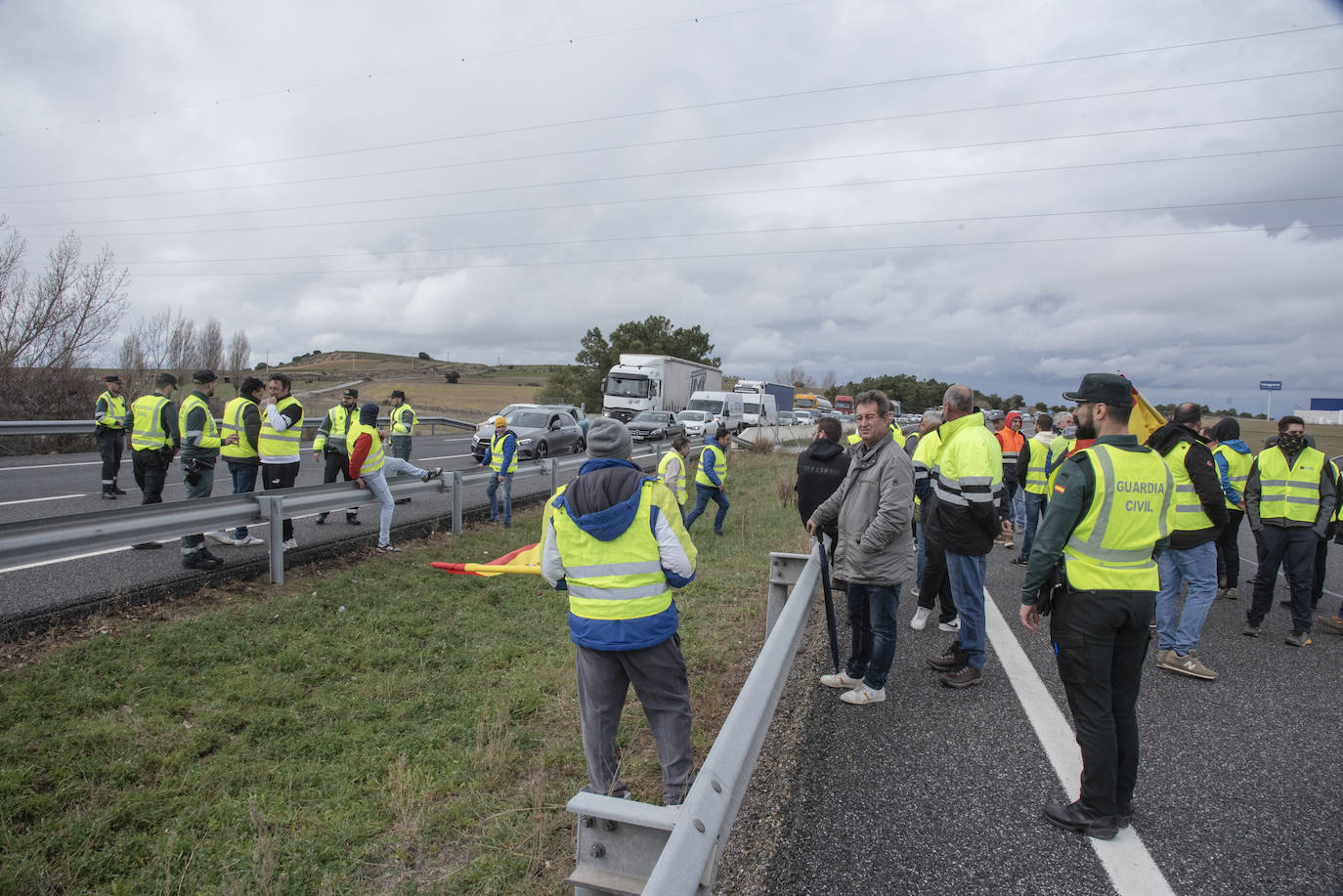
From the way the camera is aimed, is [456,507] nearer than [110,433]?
Yes

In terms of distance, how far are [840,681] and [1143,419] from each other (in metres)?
2.36

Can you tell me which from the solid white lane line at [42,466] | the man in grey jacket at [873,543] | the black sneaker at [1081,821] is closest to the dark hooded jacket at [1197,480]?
the man in grey jacket at [873,543]

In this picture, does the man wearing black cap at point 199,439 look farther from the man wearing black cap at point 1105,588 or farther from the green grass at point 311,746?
the man wearing black cap at point 1105,588

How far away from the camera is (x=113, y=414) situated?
34.0 ft

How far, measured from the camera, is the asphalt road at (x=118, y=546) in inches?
227

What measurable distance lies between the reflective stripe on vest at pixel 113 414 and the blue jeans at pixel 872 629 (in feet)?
36.6

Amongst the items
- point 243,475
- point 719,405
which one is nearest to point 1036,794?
point 243,475

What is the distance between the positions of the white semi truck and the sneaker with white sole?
24.3 meters

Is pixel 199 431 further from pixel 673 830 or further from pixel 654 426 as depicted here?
pixel 654 426

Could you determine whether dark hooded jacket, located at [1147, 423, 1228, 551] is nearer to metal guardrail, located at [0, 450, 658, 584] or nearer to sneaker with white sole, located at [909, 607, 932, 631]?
sneaker with white sole, located at [909, 607, 932, 631]

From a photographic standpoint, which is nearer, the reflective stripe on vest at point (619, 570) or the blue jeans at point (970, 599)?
the reflective stripe on vest at point (619, 570)

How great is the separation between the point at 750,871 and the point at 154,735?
132 inches

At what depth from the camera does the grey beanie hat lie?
3037mm

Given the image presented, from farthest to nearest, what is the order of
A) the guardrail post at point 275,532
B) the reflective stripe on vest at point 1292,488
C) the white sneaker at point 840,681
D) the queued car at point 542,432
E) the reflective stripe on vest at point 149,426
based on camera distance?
the queued car at point 542,432
the reflective stripe on vest at point 149,426
the guardrail post at point 275,532
the reflective stripe on vest at point 1292,488
the white sneaker at point 840,681
